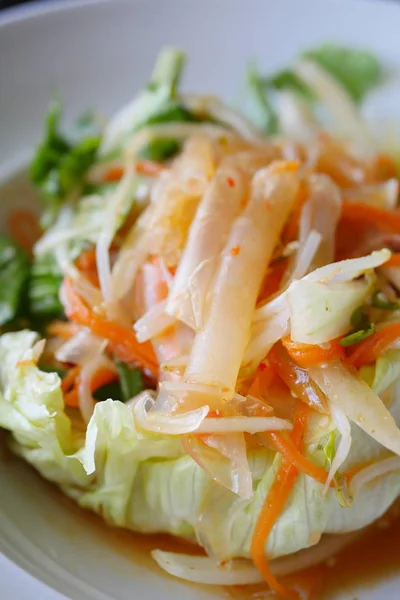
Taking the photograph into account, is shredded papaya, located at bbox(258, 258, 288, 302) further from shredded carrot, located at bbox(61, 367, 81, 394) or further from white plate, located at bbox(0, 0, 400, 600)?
white plate, located at bbox(0, 0, 400, 600)

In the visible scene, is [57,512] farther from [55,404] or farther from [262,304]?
[262,304]

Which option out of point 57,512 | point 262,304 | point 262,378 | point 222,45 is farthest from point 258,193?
point 222,45

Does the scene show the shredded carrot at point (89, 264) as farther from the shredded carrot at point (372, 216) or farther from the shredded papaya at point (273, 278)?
the shredded carrot at point (372, 216)

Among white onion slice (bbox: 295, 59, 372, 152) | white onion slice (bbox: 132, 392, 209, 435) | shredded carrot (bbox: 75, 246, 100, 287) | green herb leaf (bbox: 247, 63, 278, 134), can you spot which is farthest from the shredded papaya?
green herb leaf (bbox: 247, 63, 278, 134)

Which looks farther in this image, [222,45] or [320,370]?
[222,45]

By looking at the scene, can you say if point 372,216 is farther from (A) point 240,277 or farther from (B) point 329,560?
(B) point 329,560
